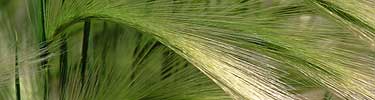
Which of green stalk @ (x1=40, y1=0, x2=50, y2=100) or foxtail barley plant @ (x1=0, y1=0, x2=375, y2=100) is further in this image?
green stalk @ (x1=40, y1=0, x2=50, y2=100)

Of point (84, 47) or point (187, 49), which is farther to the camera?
point (84, 47)

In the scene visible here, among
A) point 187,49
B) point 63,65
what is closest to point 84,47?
point 63,65

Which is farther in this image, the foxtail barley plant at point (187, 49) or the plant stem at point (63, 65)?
the plant stem at point (63, 65)

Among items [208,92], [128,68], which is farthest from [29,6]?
[208,92]

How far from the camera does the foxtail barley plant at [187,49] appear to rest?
0.67 metres

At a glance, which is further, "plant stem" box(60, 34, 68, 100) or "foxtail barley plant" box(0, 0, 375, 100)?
"plant stem" box(60, 34, 68, 100)

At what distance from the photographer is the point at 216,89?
0.83m

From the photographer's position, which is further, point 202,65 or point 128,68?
point 128,68

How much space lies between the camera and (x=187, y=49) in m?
0.68

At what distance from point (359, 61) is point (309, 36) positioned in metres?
0.06

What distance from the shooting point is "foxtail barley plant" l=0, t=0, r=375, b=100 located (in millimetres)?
669

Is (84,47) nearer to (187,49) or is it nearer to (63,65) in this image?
(63,65)

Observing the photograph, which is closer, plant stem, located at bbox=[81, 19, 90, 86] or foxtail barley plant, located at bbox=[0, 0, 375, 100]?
foxtail barley plant, located at bbox=[0, 0, 375, 100]

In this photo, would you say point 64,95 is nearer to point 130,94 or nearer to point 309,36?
point 130,94
